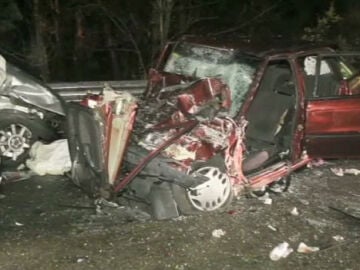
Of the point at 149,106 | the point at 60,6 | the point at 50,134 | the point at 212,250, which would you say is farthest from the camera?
the point at 60,6

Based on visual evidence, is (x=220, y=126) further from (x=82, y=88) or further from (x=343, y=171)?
(x=82, y=88)

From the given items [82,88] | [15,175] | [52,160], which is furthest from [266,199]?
[82,88]

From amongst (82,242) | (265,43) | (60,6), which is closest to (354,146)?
(265,43)

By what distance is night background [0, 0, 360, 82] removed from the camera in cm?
1488

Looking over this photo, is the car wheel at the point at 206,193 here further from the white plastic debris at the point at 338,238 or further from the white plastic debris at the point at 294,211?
the white plastic debris at the point at 338,238

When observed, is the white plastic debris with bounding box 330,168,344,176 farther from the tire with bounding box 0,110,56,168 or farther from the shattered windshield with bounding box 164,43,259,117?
the tire with bounding box 0,110,56,168

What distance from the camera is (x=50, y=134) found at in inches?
308

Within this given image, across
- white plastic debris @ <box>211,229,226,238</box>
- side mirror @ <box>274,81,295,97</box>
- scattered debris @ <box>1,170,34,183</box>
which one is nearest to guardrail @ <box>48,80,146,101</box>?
scattered debris @ <box>1,170,34,183</box>

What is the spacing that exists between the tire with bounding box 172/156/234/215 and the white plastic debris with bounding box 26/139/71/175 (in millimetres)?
1846

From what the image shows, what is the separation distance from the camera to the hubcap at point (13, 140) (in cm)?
760

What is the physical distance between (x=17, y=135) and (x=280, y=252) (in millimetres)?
3580

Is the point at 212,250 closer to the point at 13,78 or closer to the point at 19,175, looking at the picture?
the point at 19,175

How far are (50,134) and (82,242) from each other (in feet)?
8.39

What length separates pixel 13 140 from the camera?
763 cm
